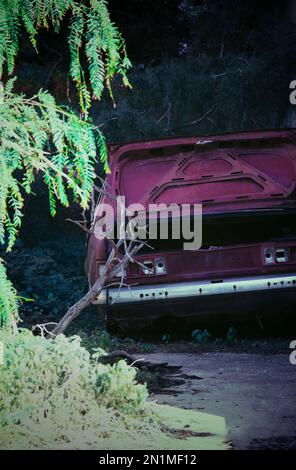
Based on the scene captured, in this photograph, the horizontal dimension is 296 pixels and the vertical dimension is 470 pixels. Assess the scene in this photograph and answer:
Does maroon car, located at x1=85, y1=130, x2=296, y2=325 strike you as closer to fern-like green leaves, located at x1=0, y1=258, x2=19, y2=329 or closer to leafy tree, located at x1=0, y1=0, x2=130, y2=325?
fern-like green leaves, located at x1=0, y1=258, x2=19, y2=329

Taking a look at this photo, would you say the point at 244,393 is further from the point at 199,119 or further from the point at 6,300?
the point at 199,119

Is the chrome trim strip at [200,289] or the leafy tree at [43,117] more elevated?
the leafy tree at [43,117]

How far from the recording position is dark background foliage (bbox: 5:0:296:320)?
9109mm

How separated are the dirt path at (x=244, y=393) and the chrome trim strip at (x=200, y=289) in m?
0.50

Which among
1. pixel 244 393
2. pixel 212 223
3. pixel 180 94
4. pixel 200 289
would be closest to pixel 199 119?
pixel 180 94

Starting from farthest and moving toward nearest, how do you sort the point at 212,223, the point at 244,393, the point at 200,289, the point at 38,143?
1. the point at 212,223
2. the point at 200,289
3. the point at 244,393
4. the point at 38,143

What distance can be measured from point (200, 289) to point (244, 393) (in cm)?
181

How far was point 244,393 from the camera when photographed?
15.9 feet

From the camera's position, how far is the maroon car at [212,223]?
21.7 ft

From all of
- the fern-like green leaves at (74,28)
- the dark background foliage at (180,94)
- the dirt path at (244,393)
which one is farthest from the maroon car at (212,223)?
the fern-like green leaves at (74,28)

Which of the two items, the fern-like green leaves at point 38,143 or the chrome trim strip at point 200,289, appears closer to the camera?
the fern-like green leaves at point 38,143

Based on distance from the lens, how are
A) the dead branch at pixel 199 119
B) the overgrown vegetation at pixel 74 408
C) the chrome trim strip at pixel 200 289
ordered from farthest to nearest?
the dead branch at pixel 199 119 → the chrome trim strip at pixel 200 289 → the overgrown vegetation at pixel 74 408

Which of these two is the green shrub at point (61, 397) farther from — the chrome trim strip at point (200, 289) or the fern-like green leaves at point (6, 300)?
the chrome trim strip at point (200, 289)

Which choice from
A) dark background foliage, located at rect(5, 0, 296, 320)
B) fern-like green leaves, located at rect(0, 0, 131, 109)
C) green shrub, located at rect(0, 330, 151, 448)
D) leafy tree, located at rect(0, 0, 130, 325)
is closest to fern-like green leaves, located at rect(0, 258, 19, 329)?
leafy tree, located at rect(0, 0, 130, 325)
